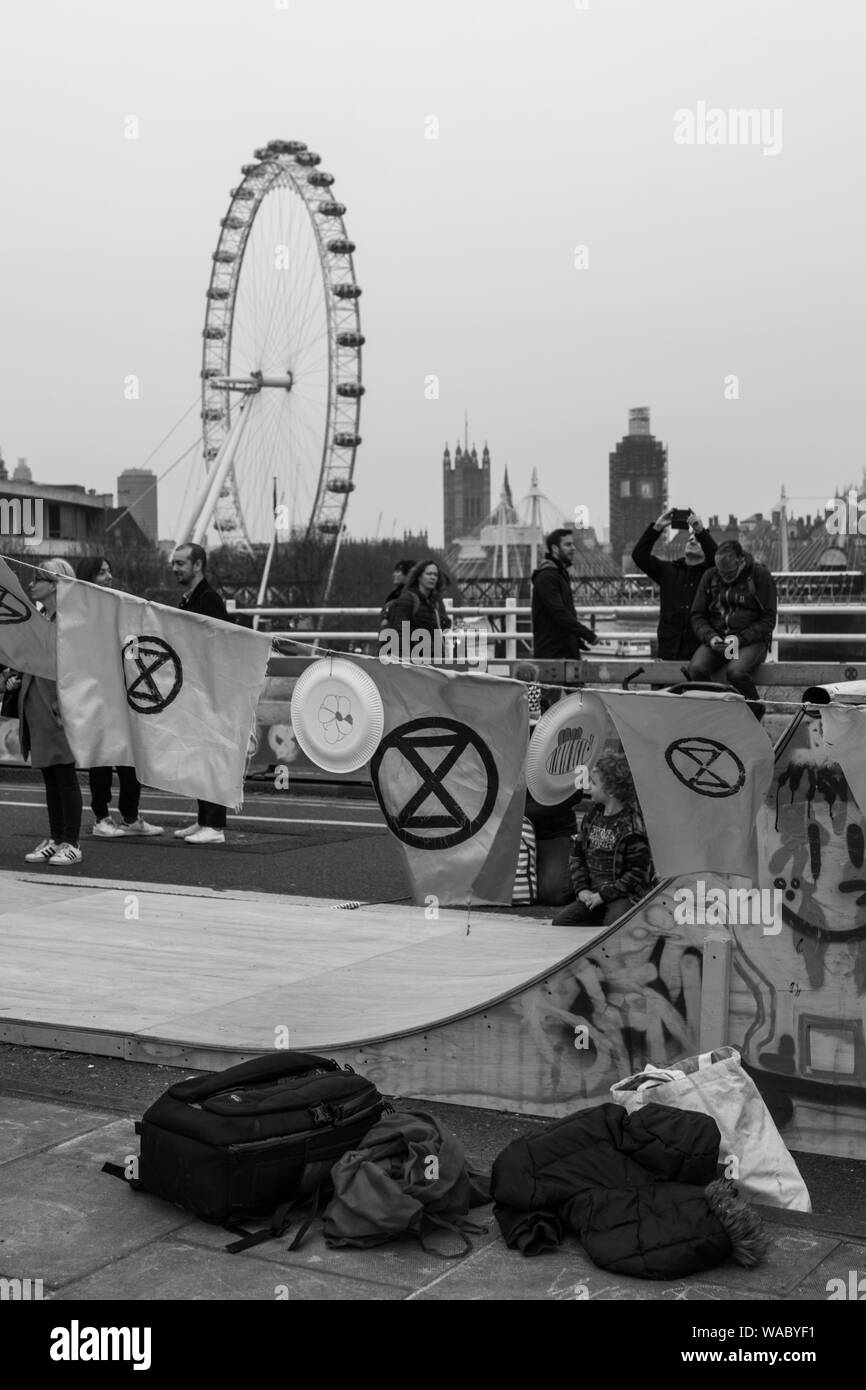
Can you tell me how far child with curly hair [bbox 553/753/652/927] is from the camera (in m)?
7.46

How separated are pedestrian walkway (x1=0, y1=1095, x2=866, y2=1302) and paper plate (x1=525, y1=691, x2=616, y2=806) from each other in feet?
A: 6.91

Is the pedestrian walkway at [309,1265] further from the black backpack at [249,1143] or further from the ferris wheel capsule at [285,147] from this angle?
the ferris wheel capsule at [285,147]

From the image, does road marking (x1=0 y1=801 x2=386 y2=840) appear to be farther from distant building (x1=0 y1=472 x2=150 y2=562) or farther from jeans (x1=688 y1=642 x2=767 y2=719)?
distant building (x1=0 y1=472 x2=150 y2=562)

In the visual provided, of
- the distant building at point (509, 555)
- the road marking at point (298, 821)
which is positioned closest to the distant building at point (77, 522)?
the distant building at point (509, 555)

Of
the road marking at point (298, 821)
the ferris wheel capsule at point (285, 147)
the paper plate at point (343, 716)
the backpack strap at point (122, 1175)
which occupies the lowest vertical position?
the road marking at point (298, 821)

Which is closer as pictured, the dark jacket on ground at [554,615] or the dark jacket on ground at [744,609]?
the dark jacket on ground at [744,609]

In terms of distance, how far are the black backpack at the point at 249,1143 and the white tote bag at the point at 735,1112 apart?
0.90 m

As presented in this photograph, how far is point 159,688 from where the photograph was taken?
7.52 m

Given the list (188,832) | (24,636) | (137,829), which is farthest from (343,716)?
(137,829)

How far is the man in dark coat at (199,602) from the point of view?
10.7 meters

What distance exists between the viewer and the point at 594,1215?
14.7 ft

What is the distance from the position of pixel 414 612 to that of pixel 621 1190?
9.06 metres
